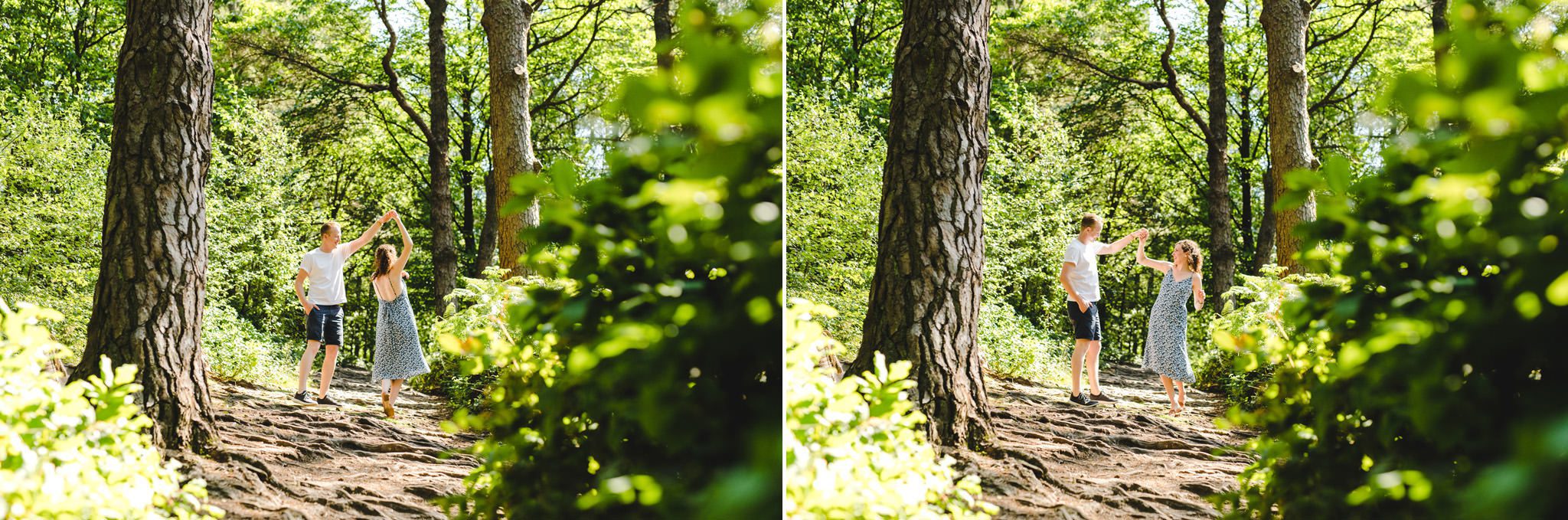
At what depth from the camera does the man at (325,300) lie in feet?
6.18

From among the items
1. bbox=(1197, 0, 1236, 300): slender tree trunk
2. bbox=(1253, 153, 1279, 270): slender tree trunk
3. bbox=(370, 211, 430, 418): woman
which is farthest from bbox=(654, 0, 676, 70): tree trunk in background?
bbox=(1253, 153, 1279, 270): slender tree trunk

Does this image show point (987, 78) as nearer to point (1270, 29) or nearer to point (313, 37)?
point (1270, 29)

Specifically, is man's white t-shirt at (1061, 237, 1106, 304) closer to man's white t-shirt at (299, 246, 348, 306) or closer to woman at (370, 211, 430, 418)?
woman at (370, 211, 430, 418)

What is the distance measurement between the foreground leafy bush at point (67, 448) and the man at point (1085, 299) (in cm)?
162

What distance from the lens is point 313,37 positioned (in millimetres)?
3539

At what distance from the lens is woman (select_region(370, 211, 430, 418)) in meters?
2.03

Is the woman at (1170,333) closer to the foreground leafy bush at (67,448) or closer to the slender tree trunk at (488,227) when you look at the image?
the slender tree trunk at (488,227)

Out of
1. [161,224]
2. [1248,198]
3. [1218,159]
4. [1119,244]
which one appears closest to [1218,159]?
[1218,159]

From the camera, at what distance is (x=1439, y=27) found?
64.4 inches

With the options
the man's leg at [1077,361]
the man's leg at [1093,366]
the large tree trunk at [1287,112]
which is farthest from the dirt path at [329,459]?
the large tree trunk at [1287,112]

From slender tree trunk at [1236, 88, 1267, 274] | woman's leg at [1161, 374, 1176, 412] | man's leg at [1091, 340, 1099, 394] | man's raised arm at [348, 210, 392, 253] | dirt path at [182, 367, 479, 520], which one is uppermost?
slender tree trunk at [1236, 88, 1267, 274]

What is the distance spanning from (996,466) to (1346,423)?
0.58 meters

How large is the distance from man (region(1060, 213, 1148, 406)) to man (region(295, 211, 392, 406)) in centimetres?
160

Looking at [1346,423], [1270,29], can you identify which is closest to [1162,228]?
[1270,29]
